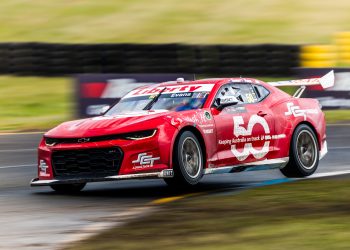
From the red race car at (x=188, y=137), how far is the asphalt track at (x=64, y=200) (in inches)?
11.0

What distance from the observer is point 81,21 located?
40969mm

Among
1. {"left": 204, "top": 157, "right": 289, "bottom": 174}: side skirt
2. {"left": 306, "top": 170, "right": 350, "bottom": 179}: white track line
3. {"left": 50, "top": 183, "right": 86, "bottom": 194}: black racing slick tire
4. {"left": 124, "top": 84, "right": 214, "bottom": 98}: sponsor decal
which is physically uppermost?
{"left": 124, "top": 84, "right": 214, "bottom": 98}: sponsor decal

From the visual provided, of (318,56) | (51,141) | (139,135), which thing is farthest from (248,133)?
(318,56)

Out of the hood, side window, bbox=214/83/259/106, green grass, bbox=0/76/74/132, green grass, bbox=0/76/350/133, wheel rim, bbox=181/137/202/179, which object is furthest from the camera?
green grass, bbox=0/76/74/132

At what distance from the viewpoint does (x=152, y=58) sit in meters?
29.9

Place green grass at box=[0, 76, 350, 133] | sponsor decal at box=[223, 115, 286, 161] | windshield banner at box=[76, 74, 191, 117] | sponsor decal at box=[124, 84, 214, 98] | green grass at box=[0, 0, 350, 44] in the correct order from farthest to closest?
1. green grass at box=[0, 0, 350, 44]
2. green grass at box=[0, 76, 350, 133]
3. windshield banner at box=[76, 74, 191, 117]
4. sponsor decal at box=[124, 84, 214, 98]
5. sponsor decal at box=[223, 115, 286, 161]

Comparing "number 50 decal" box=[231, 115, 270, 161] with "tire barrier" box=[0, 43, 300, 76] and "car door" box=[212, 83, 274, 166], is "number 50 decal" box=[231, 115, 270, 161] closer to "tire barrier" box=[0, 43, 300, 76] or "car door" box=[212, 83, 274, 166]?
"car door" box=[212, 83, 274, 166]

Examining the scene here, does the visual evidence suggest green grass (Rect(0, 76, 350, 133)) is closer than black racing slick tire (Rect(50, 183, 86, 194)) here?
No

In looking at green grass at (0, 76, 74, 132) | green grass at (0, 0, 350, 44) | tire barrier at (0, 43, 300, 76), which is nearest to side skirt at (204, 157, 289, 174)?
green grass at (0, 76, 74, 132)

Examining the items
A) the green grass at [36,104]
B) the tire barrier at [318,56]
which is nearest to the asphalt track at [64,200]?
the green grass at [36,104]

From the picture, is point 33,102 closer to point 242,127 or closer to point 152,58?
point 152,58

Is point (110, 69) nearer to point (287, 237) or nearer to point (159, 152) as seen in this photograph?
point (159, 152)

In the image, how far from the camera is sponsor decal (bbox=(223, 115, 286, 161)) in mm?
12281

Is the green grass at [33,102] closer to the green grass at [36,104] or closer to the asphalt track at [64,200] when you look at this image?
the green grass at [36,104]
